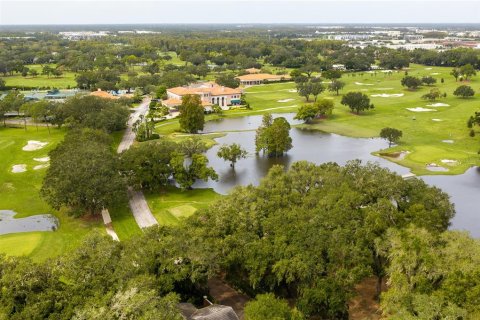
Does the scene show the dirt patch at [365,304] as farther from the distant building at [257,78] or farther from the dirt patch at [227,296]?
the distant building at [257,78]

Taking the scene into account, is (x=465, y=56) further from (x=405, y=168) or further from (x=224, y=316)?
(x=224, y=316)

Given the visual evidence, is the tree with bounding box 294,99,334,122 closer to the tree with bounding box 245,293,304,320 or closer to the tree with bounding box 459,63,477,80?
the tree with bounding box 459,63,477,80

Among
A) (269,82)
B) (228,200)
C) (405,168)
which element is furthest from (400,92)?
(228,200)

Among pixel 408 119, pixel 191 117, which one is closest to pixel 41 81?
pixel 191 117

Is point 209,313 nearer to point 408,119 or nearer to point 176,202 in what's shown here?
point 176,202

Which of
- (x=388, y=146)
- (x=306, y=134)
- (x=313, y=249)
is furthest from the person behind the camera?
(x=306, y=134)

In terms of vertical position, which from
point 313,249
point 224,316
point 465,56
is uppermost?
point 465,56
